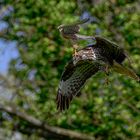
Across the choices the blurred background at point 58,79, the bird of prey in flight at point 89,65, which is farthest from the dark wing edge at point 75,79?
the blurred background at point 58,79

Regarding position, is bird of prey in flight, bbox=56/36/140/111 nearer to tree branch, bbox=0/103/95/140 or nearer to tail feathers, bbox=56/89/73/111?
tail feathers, bbox=56/89/73/111

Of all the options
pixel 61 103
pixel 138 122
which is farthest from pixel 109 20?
pixel 61 103

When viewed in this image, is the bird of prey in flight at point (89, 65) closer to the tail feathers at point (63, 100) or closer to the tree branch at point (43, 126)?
the tail feathers at point (63, 100)

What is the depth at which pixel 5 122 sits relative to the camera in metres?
15.5

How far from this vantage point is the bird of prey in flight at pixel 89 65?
824 cm

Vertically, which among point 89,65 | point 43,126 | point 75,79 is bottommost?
point 43,126

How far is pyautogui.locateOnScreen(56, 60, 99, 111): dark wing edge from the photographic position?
29.3 ft

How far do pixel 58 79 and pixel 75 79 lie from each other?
6.24 metres

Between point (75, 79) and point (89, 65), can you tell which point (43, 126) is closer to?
point (75, 79)

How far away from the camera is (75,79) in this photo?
9078mm

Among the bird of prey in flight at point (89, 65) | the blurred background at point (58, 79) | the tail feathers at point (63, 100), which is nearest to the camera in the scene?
the bird of prey in flight at point (89, 65)

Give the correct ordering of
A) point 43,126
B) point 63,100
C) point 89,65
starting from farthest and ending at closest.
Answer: point 43,126 → point 63,100 → point 89,65

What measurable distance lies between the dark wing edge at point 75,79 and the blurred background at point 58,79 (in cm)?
447

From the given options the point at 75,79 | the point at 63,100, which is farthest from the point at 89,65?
the point at 63,100
